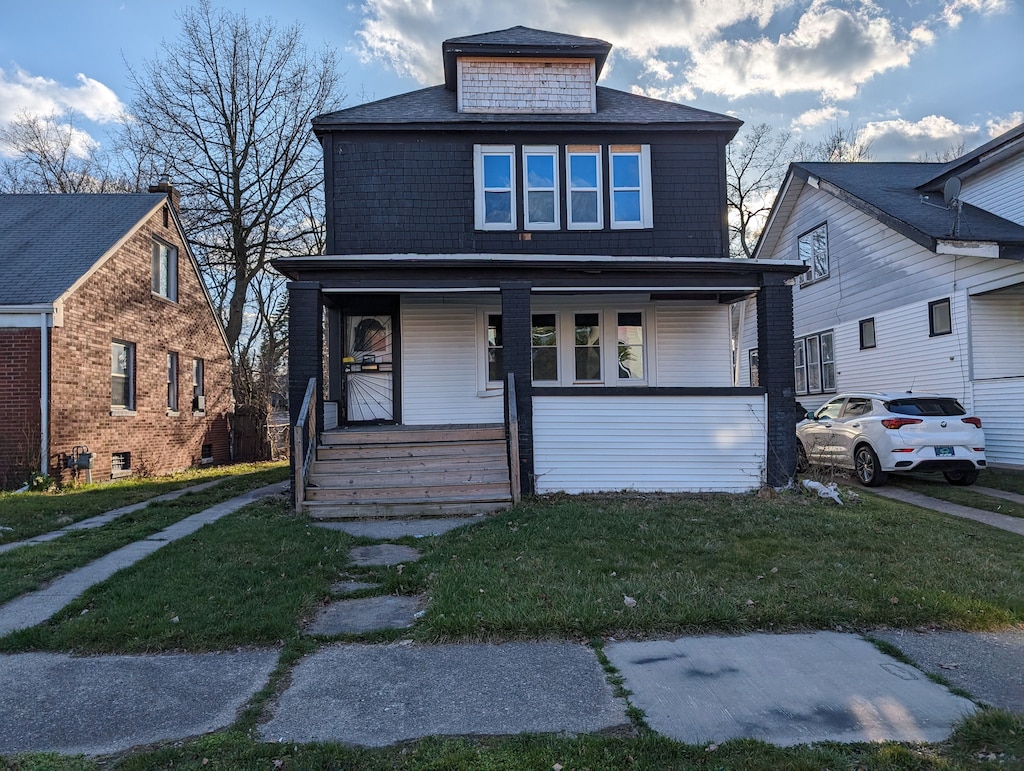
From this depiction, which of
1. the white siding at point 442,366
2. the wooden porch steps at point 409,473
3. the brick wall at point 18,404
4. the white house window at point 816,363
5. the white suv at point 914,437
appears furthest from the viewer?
the white house window at point 816,363

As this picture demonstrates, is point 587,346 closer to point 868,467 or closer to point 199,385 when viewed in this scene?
point 868,467

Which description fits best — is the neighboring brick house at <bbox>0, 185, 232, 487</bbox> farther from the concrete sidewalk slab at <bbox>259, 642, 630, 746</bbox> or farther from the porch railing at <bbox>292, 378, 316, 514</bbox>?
the concrete sidewalk slab at <bbox>259, 642, 630, 746</bbox>

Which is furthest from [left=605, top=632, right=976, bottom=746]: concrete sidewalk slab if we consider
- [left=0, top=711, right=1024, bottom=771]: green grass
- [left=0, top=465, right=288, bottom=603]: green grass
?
[left=0, top=465, right=288, bottom=603]: green grass

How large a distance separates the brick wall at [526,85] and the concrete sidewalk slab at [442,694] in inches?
405

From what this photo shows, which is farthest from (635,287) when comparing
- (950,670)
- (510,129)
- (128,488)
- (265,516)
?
(128,488)

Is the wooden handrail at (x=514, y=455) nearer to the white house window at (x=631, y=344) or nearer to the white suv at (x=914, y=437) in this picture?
the white house window at (x=631, y=344)

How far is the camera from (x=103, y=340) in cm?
1345

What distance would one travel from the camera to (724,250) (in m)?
11.4

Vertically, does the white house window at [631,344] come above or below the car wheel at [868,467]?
above

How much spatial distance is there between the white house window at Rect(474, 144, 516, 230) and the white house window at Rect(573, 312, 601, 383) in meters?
2.31

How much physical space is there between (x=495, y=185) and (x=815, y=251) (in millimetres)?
11636

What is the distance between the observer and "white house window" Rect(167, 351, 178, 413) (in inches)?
662

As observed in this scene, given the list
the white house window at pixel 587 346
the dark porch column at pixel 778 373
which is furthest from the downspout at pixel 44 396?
the dark porch column at pixel 778 373

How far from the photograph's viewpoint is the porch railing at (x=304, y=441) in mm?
8548
